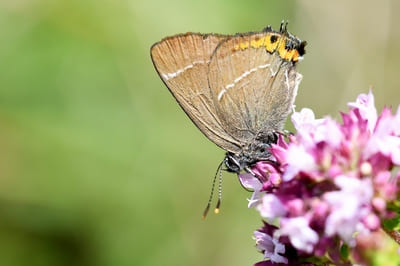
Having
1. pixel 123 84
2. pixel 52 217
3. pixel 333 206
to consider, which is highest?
pixel 123 84

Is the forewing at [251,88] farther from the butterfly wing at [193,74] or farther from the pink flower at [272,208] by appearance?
the pink flower at [272,208]

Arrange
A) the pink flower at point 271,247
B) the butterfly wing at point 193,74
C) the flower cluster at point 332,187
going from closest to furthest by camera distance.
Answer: the flower cluster at point 332,187, the pink flower at point 271,247, the butterfly wing at point 193,74

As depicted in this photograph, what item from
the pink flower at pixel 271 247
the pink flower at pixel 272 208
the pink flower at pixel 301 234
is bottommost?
the pink flower at pixel 271 247

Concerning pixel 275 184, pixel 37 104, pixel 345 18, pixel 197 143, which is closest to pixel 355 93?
pixel 345 18

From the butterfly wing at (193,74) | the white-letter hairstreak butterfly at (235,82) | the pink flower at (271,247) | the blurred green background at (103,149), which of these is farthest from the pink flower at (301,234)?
the blurred green background at (103,149)

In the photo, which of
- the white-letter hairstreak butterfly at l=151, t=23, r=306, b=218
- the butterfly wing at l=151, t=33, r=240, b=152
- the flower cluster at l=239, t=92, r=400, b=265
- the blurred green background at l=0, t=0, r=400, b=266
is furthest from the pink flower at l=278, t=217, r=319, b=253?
→ the blurred green background at l=0, t=0, r=400, b=266

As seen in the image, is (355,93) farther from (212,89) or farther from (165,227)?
(212,89)

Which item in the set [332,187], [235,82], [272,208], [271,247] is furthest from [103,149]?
[332,187]

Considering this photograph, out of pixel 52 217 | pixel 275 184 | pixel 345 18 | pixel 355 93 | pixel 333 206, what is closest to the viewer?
pixel 333 206

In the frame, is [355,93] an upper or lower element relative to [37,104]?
upper
